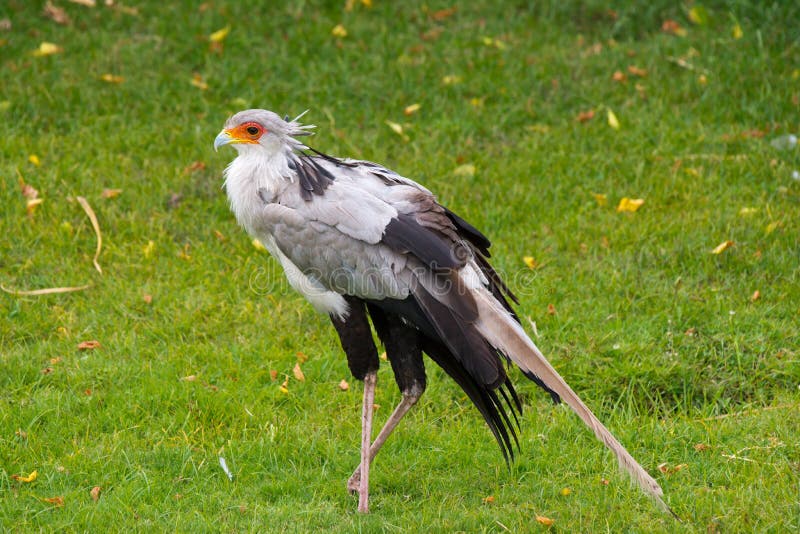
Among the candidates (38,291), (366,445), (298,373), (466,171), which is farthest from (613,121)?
(38,291)

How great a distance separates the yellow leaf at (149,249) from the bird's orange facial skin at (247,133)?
2265mm

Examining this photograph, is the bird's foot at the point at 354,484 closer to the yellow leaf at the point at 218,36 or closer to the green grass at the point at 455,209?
the green grass at the point at 455,209

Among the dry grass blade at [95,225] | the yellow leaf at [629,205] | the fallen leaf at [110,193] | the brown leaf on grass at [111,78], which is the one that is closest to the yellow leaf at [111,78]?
the brown leaf on grass at [111,78]

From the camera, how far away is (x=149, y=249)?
765 cm

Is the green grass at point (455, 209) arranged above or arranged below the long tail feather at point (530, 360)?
below

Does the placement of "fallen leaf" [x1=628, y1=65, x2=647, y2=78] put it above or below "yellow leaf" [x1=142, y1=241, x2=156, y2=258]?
above

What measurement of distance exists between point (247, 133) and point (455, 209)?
9.20 feet

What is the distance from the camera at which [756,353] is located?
6.64 meters

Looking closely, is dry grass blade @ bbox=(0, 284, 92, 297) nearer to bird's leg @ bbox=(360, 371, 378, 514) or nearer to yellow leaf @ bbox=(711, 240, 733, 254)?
bird's leg @ bbox=(360, 371, 378, 514)

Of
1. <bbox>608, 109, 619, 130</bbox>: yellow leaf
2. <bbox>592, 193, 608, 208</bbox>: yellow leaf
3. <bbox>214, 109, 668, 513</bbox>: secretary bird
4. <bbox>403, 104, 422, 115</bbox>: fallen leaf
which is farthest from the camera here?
<bbox>403, 104, 422, 115</bbox>: fallen leaf

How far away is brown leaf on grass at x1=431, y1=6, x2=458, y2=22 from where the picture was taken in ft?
34.4

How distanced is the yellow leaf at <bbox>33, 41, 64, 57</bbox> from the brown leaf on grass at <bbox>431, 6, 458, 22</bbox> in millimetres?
3582

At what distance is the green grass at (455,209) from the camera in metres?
5.68

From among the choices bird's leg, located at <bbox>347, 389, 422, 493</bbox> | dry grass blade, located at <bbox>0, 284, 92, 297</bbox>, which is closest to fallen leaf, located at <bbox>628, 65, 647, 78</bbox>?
bird's leg, located at <bbox>347, 389, 422, 493</bbox>
